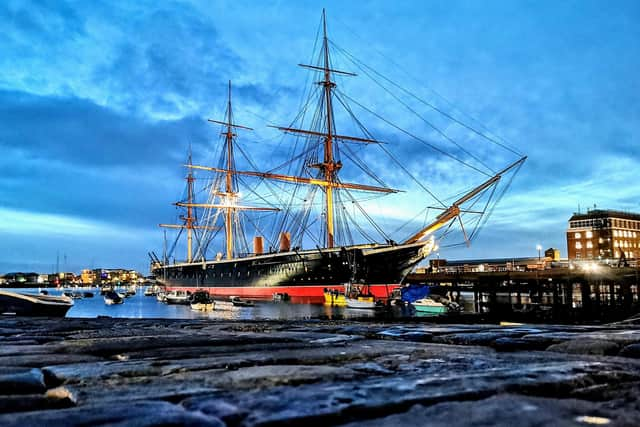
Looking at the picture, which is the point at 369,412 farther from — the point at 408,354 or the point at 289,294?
the point at 289,294

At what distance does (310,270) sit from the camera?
5419cm

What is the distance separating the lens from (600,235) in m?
113

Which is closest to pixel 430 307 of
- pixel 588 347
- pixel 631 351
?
pixel 588 347

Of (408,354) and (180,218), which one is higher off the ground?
(180,218)

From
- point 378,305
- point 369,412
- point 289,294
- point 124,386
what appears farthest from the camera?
point 289,294

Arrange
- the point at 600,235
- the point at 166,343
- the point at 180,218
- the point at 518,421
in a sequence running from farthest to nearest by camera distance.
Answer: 1. the point at 600,235
2. the point at 180,218
3. the point at 166,343
4. the point at 518,421

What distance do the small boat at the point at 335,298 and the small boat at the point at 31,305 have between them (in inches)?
1229

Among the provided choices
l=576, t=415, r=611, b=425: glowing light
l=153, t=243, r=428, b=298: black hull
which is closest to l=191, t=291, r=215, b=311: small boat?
l=153, t=243, r=428, b=298: black hull

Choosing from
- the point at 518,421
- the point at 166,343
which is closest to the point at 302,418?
the point at 518,421

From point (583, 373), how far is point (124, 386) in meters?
2.32

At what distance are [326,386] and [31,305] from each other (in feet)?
45.3

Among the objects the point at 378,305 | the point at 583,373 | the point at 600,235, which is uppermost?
the point at 600,235

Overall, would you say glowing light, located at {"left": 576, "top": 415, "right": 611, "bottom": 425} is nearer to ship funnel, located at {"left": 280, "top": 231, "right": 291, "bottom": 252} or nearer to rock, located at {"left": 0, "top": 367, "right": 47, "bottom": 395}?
rock, located at {"left": 0, "top": 367, "right": 47, "bottom": 395}

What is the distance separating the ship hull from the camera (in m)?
48.2
